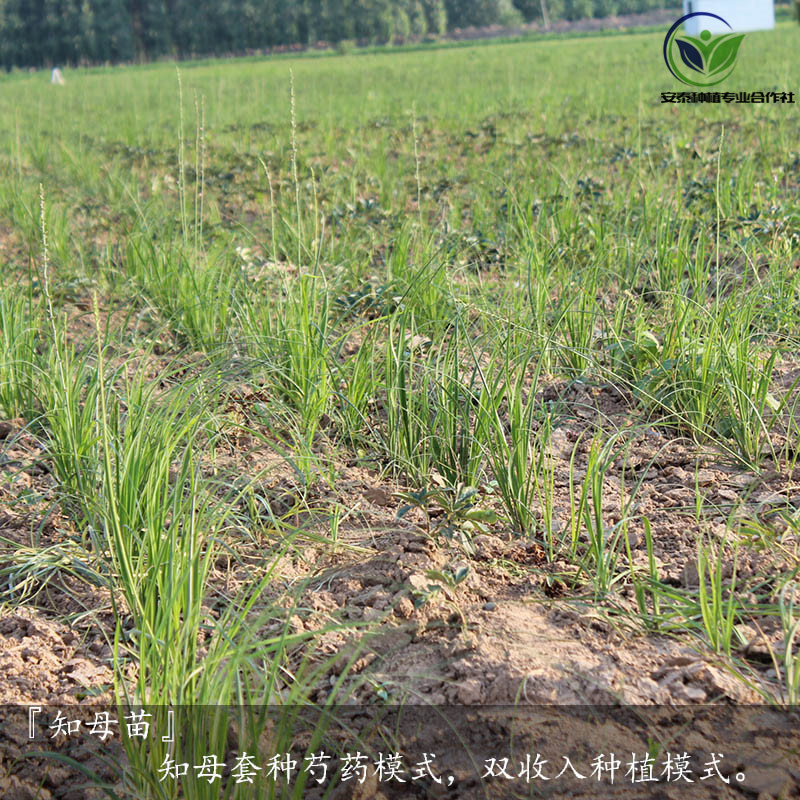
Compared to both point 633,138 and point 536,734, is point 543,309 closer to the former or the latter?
point 536,734

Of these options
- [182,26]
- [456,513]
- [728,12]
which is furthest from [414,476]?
[182,26]

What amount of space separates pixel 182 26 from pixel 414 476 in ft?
163

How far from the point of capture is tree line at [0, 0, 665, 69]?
147 ft

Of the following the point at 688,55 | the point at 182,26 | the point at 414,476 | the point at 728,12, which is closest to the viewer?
the point at 414,476

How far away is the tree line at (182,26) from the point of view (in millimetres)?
44750

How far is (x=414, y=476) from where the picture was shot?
2.26 meters

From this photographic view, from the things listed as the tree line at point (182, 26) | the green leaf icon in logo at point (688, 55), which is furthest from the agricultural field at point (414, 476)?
the tree line at point (182, 26)

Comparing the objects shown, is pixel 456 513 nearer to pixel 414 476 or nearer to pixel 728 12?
pixel 414 476

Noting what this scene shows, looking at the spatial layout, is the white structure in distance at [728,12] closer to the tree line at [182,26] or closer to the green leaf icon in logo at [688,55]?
the green leaf icon in logo at [688,55]

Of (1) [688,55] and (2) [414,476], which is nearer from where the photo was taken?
(2) [414,476]

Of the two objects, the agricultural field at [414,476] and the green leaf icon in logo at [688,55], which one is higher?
the green leaf icon in logo at [688,55]

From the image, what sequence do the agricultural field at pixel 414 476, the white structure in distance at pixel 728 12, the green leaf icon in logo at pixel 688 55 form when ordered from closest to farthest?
the agricultural field at pixel 414 476 < the green leaf icon in logo at pixel 688 55 < the white structure in distance at pixel 728 12

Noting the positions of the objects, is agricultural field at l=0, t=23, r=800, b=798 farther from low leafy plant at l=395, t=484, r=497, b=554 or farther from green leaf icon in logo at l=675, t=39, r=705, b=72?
green leaf icon in logo at l=675, t=39, r=705, b=72

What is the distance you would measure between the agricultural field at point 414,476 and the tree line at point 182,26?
4522 centimetres
